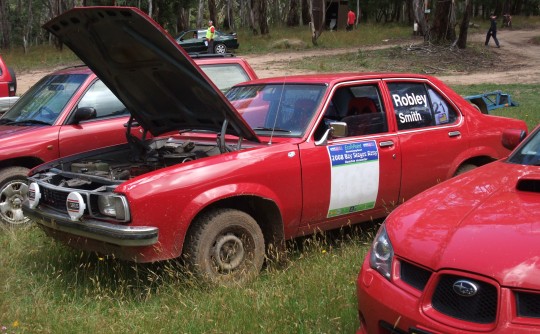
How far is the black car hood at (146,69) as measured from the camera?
4.44m

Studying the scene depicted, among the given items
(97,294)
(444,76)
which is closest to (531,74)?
(444,76)

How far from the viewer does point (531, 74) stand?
22875 millimetres

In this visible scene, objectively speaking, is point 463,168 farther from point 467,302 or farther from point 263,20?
point 263,20

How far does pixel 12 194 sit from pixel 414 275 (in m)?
4.91

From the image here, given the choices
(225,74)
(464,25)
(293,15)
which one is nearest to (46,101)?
(225,74)

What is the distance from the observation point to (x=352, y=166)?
5.11 metres

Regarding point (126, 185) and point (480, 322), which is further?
point (126, 185)

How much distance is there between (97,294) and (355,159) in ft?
7.69

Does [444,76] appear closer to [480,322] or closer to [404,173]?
[404,173]

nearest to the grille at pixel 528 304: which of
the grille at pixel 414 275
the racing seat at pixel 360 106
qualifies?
the grille at pixel 414 275

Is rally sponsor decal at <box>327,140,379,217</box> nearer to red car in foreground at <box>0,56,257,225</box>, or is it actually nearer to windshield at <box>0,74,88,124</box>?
red car in foreground at <box>0,56,257,225</box>

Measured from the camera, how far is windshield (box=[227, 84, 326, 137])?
17.0 ft

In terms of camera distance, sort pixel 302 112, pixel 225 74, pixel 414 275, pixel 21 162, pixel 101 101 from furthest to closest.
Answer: pixel 225 74 → pixel 101 101 → pixel 21 162 → pixel 302 112 → pixel 414 275

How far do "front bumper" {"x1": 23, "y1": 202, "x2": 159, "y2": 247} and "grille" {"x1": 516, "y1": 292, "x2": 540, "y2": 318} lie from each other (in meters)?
2.43
